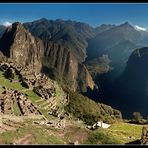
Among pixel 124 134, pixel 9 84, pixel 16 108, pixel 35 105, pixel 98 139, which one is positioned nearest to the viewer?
pixel 98 139

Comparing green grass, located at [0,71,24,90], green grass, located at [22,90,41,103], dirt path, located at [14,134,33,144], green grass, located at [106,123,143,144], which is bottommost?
green grass, located at [106,123,143,144]

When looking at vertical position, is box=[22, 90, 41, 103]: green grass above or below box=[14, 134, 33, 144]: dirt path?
above

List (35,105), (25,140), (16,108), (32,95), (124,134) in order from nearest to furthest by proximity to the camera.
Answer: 1. (25,140)
2. (124,134)
3. (16,108)
4. (35,105)
5. (32,95)

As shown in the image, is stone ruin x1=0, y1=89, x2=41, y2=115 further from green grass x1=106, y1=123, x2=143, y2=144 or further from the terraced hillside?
green grass x1=106, y1=123, x2=143, y2=144

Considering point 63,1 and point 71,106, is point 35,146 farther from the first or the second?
point 71,106

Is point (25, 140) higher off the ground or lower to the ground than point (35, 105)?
lower

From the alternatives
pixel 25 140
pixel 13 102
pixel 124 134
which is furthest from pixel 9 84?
pixel 25 140

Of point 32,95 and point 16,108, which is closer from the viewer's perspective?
point 16,108

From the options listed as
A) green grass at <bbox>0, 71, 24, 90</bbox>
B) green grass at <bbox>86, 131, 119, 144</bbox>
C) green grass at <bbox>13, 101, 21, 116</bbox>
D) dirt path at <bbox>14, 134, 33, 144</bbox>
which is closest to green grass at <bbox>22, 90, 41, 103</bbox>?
green grass at <bbox>0, 71, 24, 90</bbox>

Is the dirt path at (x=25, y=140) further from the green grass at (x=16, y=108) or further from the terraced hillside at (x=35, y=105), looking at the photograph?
the green grass at (x=16, y=108)

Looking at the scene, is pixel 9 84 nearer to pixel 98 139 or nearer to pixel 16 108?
pixel 16 108

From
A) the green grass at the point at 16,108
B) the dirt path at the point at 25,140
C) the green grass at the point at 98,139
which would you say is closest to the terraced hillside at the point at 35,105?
the green grass at the point at 16,108
